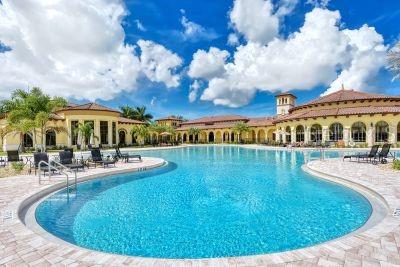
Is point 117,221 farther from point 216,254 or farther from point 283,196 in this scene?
point 283,196

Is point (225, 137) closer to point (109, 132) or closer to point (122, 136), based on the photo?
point (122, 136)

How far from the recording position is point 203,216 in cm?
693

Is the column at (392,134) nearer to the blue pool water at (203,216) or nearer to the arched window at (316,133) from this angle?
the arched window at (316,133)

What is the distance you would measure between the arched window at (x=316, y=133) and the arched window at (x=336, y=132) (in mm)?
1258

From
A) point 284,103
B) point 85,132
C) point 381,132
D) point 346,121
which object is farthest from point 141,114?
point 381,132

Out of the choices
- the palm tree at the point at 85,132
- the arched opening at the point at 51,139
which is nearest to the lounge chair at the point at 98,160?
the palm tree at the point at 85,132

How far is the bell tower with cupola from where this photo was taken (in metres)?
58.4

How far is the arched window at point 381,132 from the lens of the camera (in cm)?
3047

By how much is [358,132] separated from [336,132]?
96.0 inches

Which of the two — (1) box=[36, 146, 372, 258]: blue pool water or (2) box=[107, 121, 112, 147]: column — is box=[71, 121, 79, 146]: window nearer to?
(2) box=[107, 121, 112, 147]: column

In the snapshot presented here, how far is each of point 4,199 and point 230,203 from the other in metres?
6.69

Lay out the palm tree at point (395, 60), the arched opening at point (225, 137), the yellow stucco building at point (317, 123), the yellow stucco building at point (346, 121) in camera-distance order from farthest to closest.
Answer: the arched opening at point (225, 137) < the yellow stucco building at point (317, 123) < the yellow stucco building at point (346, 121) < the palm tree at point (395, 60)

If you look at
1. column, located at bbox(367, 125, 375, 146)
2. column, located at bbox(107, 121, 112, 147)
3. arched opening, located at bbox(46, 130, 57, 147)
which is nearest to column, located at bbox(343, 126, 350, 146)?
column, located at bbox(367, 125, 375, 146)

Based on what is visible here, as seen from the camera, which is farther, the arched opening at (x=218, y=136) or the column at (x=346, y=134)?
the arched opening at (x=218, y=136)
